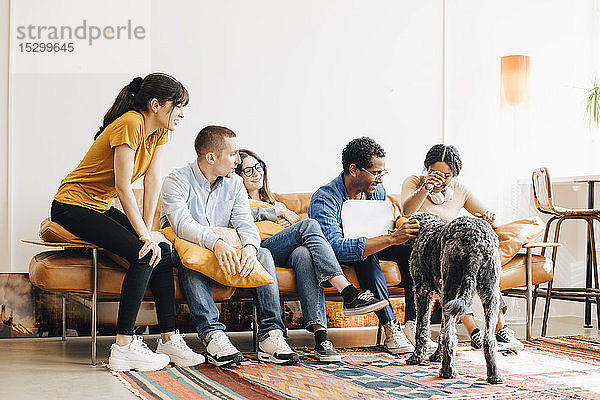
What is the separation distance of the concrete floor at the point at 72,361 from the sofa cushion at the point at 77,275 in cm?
32

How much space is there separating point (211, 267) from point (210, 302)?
0.55 feet

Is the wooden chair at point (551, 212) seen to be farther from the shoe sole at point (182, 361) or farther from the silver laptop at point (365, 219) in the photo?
the shoe sole at point (182, 361)

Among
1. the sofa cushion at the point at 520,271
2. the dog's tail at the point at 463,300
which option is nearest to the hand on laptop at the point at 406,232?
the dog's tail at the point at 463,300

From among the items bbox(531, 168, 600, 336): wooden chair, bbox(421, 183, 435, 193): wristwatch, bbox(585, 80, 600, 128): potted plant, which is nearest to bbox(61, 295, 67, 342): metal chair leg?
bbox(421, 183, 435, 193): wristwatch

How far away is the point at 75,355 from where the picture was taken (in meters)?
3.47

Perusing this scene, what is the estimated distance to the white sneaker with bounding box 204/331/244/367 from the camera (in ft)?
9.89

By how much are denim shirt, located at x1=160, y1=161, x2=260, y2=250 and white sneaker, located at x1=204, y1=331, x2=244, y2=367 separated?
373 millimetres

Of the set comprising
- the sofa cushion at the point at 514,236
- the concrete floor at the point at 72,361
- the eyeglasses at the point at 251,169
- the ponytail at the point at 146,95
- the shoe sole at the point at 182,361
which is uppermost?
the ponytail at the point at 146,95

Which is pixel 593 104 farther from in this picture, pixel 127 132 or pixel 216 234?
pixel 127 132

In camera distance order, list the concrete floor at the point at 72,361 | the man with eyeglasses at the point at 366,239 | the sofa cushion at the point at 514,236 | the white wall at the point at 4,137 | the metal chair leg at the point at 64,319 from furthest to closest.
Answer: the white wall at the point at 4,137 < the metal chair leg at the point at 64,319 < the sofa cushion at the point at 514,236 < the man with eyeglasses at the point at 366,239 < the concrete floor at the point at 72,361

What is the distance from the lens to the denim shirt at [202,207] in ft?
10.6

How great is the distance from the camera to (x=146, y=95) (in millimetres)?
3113

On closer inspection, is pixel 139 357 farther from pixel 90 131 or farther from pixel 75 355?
pixel 90 131

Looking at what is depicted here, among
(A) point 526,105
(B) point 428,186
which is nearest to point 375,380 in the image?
(B) point 428,186
